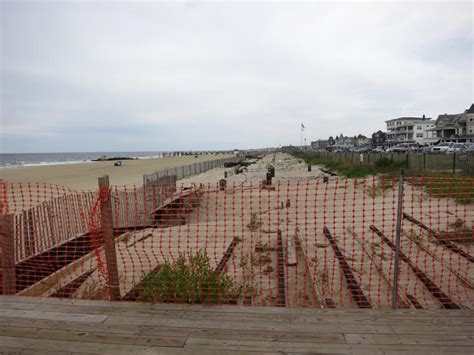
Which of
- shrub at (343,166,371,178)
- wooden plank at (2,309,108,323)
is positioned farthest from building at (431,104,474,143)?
wooden plank at (2,309,108,323)

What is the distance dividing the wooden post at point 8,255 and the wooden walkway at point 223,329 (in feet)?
1.79

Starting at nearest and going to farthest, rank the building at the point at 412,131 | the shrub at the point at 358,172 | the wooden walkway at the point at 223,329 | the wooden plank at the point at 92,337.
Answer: the wooden walkway at the point at 223,329 < the wooden plank at the point at 92,337 < the shrub at the point at 358,172 < the building at the point at 412,131

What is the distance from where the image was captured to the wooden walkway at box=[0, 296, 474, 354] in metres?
2.97

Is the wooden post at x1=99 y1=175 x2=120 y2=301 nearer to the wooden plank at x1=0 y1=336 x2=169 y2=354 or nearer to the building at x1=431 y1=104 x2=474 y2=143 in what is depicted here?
the wooden plank at x1=0 y1=336 x2=169 y2=354

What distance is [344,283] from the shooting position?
5.41 metres

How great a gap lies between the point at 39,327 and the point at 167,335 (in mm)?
1469

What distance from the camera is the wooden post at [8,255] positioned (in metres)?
4.25

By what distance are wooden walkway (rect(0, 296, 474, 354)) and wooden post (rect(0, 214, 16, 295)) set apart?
55 cm

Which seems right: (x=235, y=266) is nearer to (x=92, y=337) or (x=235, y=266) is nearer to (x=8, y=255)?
(x=92, y=337)

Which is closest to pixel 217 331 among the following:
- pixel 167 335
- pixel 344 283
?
pixel 167 335

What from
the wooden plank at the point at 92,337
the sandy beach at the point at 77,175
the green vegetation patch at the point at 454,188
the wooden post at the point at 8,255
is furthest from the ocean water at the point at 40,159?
the green vegetation patch at the point at 454,188

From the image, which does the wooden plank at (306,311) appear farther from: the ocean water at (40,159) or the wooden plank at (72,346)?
the ocean water at (40,159)

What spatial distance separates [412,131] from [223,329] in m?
112

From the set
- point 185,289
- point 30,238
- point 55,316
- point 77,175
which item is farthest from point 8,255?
point 77,175
